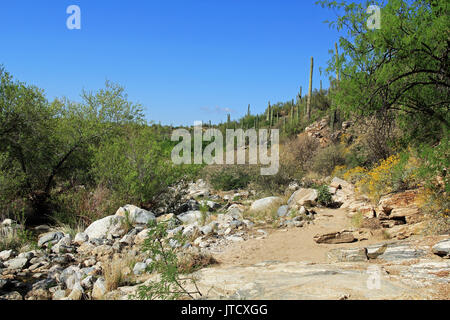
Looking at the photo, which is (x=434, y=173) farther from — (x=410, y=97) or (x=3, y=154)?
(x=3, y=154)

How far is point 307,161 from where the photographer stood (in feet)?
48.0

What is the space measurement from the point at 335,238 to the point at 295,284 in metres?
3.02

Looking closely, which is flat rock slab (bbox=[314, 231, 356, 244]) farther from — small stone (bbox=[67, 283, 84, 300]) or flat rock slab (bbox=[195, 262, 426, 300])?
small stone (bbox=[67, 283, 84, 300])

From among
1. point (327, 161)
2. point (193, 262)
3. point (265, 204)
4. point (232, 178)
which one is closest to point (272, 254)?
point (193, 262)

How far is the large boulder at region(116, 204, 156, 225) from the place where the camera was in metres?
7.97

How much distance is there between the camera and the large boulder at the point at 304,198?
29.0 ft

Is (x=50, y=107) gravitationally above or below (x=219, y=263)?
above

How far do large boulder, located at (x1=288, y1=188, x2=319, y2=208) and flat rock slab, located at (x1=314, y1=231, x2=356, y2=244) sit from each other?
254 cm

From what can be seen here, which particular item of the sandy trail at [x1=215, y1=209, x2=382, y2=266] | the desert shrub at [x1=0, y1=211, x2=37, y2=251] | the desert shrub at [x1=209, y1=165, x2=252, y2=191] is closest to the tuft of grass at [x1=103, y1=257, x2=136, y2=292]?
the sandy trail at [x1=215, y1=209, x2=382, y2=266]
